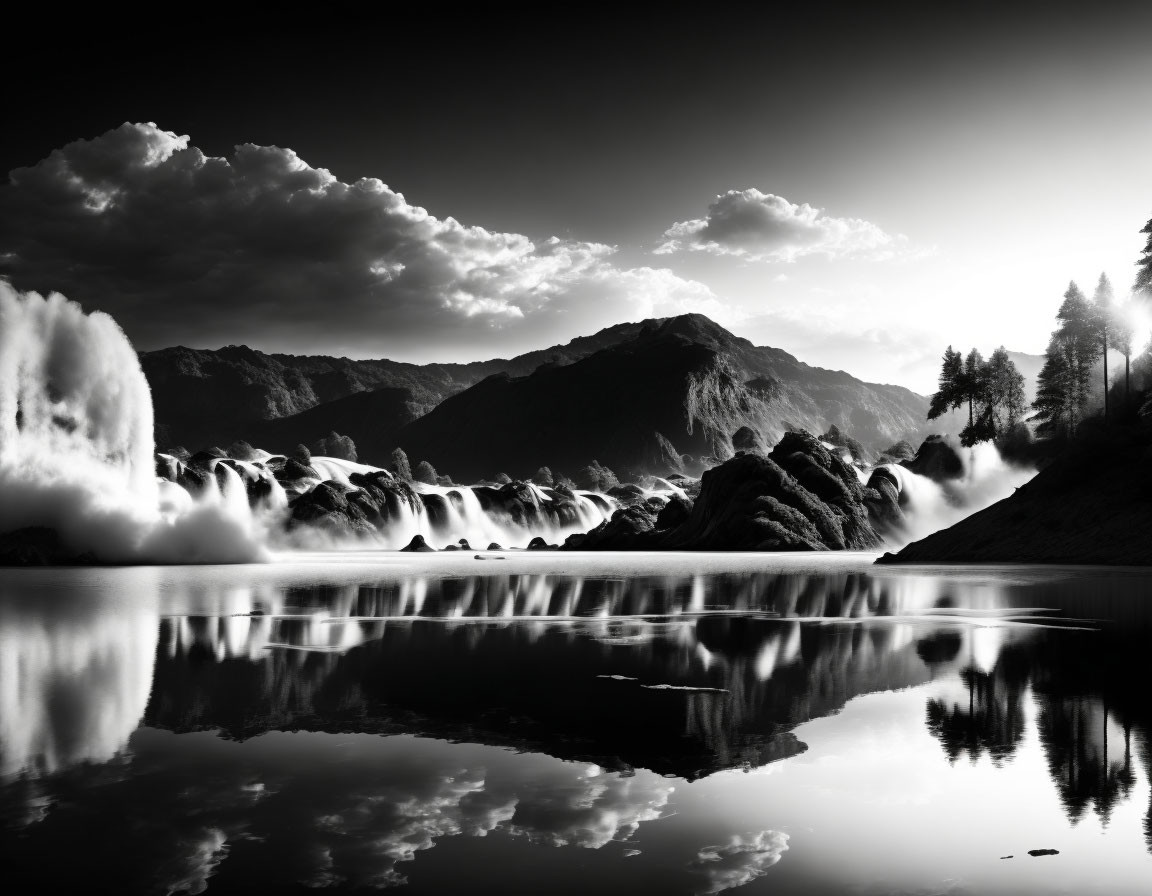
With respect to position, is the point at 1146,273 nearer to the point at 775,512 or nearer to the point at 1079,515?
the point at 1079,515

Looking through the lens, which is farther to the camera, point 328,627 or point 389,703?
point 328,627

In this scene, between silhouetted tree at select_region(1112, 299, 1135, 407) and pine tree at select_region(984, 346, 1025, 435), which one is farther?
pine tree at select_region(984, 346, 1025, 435)

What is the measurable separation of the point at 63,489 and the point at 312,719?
6642 cm

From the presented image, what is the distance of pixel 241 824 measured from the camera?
8.34 metres

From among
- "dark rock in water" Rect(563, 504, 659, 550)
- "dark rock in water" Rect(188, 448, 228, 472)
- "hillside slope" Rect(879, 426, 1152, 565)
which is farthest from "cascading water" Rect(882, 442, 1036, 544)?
"dark rock in water" Rect(188, 448, 228, 472)

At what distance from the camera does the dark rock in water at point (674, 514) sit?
12625 centimetres

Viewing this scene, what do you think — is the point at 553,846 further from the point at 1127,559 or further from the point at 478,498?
the point at 478,498

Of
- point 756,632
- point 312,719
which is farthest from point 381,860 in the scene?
point 756,632

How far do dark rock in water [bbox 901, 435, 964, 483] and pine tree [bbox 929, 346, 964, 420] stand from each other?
Result: 4.63 m

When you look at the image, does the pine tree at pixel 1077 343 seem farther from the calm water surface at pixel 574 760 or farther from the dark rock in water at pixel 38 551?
the dark rock in water at pixel 38 551

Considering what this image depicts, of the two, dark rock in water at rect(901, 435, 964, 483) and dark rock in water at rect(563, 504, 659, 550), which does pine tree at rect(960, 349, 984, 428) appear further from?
dark rock in water at rect(563, 504, 659, 550)

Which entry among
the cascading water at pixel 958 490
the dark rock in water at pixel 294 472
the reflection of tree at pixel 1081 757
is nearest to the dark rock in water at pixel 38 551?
the dark rock in water at pixel 294 472

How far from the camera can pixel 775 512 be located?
351ft

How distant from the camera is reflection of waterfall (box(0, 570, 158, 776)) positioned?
10.9m
